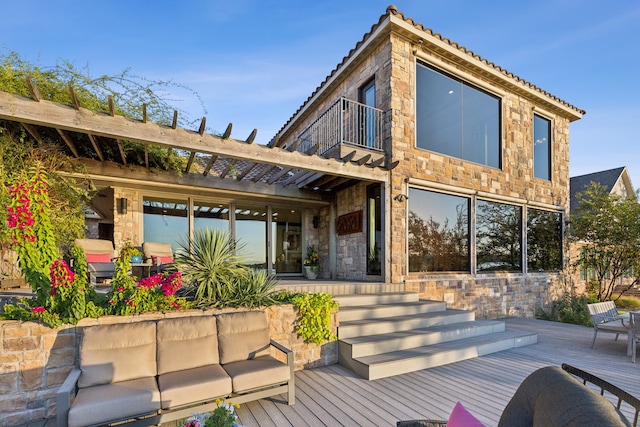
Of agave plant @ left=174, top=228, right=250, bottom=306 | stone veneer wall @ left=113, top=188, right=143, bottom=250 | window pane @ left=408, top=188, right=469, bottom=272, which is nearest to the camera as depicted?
agave plant @ left=174, top=228, right=250, bottom=306

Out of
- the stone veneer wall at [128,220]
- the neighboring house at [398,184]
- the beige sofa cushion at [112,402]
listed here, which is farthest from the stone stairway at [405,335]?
the stone veneer wall at [128,220]

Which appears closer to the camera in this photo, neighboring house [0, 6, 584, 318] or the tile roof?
the tile roof

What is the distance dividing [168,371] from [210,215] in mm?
5627

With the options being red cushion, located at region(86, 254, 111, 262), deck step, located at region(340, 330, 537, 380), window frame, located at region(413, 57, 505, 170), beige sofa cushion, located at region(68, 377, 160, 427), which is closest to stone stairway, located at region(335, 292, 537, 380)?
deck step, located at region(340, 330, 537, 380)

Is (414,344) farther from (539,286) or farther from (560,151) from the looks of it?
(560,151)

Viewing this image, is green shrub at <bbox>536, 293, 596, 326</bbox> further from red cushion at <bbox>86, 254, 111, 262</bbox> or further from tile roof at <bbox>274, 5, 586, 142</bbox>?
red cushion at <bbox>86, 254, 111, 262</bbox>

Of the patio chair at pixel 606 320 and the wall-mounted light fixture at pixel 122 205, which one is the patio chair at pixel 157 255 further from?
the patio chair at pixel 606 320

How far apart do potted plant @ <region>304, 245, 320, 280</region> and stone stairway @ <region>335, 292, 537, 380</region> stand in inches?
110

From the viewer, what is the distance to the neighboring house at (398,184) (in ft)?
21.6

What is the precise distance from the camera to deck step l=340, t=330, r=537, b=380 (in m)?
4.00

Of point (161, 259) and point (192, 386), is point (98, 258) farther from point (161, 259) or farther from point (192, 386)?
point (192, 386)

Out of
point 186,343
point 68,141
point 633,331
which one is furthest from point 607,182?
point 68,141

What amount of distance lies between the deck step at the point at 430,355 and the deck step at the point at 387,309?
32.3 inches

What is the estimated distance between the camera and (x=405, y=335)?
15.7ft
